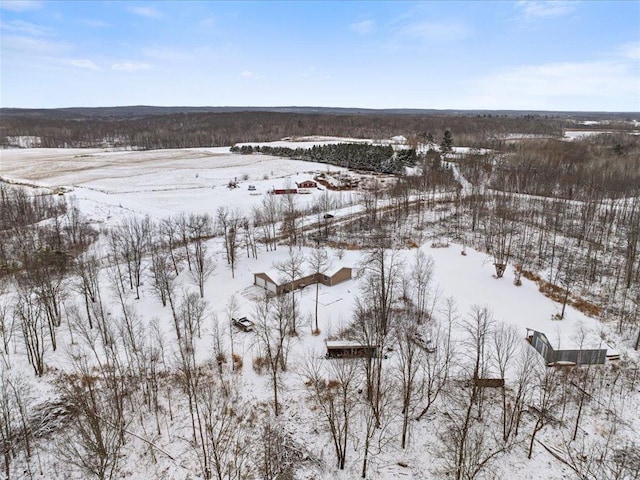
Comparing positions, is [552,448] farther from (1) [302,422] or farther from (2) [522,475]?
(1) [302,422]

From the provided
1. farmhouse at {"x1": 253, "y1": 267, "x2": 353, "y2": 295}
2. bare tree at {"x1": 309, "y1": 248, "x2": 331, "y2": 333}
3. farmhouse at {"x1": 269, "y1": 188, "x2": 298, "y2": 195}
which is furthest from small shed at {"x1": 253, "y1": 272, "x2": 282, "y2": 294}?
farmhouse at {"x1": 269, "y1": 188, "x2": 298, "y2": 195}

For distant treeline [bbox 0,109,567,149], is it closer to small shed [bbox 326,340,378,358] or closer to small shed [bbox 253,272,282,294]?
small shed [bbox 253,272,282,294]

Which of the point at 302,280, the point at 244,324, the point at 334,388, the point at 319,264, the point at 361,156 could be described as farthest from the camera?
the point at 361,156

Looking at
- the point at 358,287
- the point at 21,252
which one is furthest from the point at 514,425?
the point at 21,252

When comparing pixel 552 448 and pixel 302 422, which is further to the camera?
pixel 302 422

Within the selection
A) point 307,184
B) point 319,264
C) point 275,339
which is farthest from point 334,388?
point 307,184

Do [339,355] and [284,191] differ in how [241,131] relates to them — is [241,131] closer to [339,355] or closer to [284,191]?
[284,191]

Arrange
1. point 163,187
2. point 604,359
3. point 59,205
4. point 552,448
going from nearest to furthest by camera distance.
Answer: point 552,448
point 604,359
point 59,205
point 163,187
